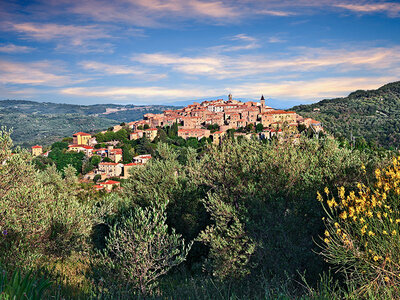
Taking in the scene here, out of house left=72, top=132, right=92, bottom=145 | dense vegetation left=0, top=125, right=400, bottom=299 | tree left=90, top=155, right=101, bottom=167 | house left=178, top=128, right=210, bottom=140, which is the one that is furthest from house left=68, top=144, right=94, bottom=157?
dense vegetation left=0, top=125, right=400, bottom=299

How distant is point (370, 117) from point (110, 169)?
92.6m

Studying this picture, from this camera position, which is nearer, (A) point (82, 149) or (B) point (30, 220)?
(B) point (30, 220)

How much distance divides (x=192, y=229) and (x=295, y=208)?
5368 mm

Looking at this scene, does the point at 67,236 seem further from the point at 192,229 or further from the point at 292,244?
the point at 292,244

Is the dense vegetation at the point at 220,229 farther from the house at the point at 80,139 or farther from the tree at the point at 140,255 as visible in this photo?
the house at the point at 80,139

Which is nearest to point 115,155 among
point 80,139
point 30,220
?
point 80,139

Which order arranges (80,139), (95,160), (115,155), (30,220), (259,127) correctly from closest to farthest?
(30,220) → (115,155) → (95,160) → (259,127) → (80,139)

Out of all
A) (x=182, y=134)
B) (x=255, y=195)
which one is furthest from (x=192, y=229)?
(x=182, y=134)

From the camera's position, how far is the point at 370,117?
10650cm

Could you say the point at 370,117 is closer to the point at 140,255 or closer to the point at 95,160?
the point at 95,160

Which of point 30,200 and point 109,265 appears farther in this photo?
point 30,200

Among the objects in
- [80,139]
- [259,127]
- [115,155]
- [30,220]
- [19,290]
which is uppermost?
[259,127]

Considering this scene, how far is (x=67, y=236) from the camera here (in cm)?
1049

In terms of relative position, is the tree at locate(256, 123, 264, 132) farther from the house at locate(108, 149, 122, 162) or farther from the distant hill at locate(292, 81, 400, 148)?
the house at locate(108, 149, 122, 162)
